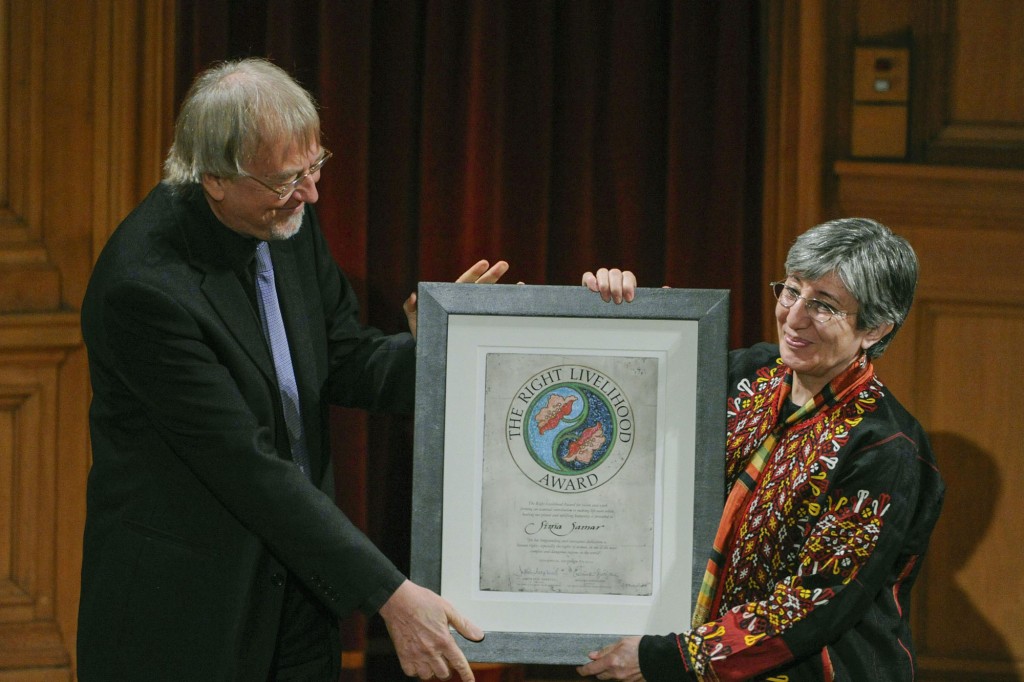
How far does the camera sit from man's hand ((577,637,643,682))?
1755 millimetres

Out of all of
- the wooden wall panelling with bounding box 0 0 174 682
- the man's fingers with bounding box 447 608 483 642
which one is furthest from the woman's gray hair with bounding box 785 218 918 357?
the wooden wall panelling with bounding box 0 0 174 682

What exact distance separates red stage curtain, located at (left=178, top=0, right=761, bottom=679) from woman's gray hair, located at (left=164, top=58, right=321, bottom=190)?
2.76ft

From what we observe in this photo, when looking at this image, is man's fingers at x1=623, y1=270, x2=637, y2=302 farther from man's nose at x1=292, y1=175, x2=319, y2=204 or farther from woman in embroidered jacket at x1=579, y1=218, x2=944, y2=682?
man's nose at x1=292, y1=175, x2=319, y2=204

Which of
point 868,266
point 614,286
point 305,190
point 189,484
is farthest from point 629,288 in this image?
point 189,484

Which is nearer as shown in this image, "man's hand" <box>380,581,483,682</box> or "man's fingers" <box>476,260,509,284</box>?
"man's hand" <box>380,581,483,682</box>

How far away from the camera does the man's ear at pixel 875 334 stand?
177 centimetres

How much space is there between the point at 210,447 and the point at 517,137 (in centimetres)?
129

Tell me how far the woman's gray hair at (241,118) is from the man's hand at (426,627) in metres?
0.76

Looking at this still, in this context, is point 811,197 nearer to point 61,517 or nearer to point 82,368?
point 82,368

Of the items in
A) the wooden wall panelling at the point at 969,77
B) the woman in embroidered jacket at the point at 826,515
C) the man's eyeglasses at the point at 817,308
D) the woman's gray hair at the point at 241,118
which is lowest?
the woman in embroidered jacket at the point at 826,515

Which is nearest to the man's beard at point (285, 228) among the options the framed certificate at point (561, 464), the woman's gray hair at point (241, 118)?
the woman's gray hair at point (241, 118)

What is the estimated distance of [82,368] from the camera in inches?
109

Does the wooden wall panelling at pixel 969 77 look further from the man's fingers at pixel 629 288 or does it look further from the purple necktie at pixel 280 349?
the purple necktie at pixel 280 349

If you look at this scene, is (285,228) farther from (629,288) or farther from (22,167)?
(22,167)
